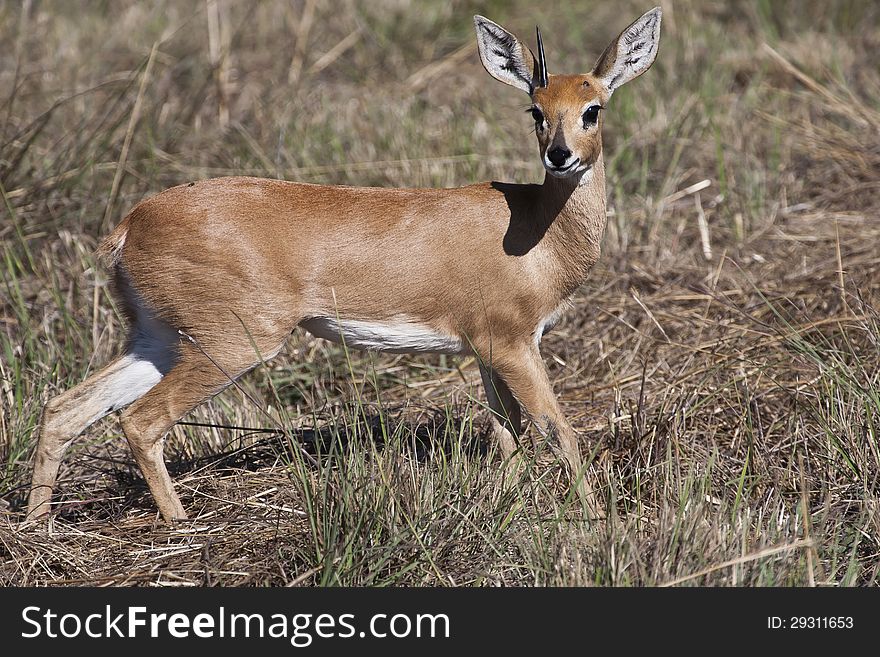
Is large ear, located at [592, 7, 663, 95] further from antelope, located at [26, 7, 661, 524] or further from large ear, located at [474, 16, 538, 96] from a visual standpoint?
large ear, located at [474, 16, 538, 96]

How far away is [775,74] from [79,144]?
18.9ft

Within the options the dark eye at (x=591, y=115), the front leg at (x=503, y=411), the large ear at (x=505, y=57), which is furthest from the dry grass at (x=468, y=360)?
the large ear at (x=505, y=57)

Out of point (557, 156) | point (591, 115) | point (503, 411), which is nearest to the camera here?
point (557, 156)

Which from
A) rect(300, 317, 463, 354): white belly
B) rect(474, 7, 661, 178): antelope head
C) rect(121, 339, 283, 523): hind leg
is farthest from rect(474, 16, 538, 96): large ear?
rect(121, 339, 283, 523): hind leg

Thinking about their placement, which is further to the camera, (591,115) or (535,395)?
(535,395)

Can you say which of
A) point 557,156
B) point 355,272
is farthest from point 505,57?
point 355,272

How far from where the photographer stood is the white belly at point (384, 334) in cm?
501

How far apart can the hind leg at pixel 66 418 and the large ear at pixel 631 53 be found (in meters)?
2.45

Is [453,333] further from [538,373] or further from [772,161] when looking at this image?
[772,161]

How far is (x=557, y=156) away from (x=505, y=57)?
0.78m

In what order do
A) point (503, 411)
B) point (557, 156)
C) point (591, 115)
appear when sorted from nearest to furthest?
point (557, 156) < point (591, 115) < point (503, 411)

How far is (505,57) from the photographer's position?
5062mm

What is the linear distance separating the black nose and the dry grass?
122cm

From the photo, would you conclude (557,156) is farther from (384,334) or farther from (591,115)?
(384,334)
